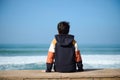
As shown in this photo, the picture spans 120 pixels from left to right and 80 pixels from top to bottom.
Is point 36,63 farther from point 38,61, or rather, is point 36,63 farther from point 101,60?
point 101,60

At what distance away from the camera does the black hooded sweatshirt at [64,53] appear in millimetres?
3717

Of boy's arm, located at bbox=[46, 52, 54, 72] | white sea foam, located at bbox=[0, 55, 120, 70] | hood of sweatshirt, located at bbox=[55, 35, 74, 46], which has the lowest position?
white sea foam, located at bbox=[0, 55, 120, 70]

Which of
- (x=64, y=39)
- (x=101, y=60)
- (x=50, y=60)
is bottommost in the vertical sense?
(x=101, y=60)

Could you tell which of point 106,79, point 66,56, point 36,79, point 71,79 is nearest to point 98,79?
point 106,79

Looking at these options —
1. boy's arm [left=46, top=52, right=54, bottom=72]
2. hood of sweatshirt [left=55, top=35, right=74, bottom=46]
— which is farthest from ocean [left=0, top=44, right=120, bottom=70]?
hood of sweatshirt [left=55, top=35, right=74, bottom=46]

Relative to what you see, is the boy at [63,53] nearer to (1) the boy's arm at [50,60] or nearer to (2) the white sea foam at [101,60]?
(1) the boy's arm at [50,60]

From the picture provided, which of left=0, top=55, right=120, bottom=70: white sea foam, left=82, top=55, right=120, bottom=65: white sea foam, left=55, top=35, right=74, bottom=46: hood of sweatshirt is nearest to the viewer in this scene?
left=55, top=35, right=74, bottom=46: hood of sweatshirt

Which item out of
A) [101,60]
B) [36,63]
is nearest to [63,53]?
[36,63]

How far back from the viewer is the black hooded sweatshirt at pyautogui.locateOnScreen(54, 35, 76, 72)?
372 centimetres

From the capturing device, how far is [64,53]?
12.2 feet

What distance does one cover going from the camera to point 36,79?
3295 mm

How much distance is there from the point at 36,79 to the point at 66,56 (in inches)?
27.2

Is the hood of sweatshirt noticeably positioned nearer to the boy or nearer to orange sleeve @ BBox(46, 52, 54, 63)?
the boy

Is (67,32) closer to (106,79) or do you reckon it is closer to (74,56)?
(74,56)
